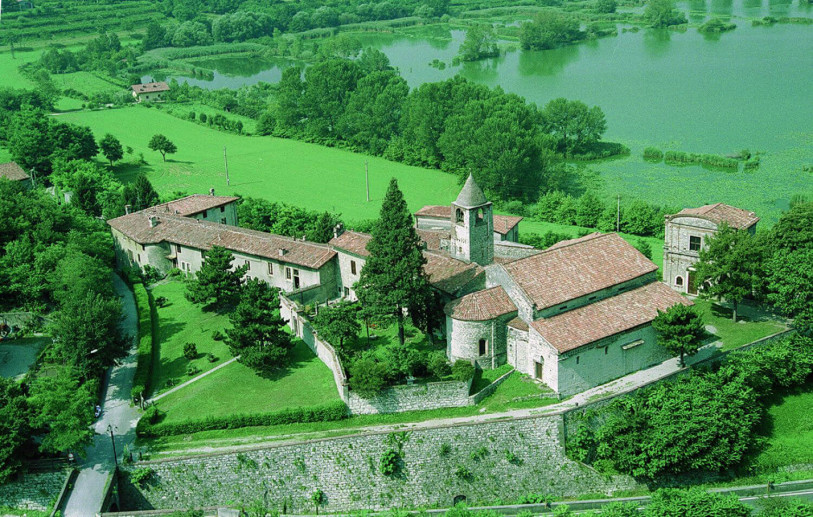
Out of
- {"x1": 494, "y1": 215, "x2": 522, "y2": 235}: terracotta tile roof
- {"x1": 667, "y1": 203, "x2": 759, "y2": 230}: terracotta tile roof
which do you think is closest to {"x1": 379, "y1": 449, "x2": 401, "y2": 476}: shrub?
{"x1": 667, "y1": 203, "x2": 759, "y2": 230}: terracotta tile roof

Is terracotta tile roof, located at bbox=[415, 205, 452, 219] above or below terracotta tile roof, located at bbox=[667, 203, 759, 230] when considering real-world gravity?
below

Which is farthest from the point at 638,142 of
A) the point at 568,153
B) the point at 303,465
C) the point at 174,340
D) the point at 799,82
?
the point at 303,465

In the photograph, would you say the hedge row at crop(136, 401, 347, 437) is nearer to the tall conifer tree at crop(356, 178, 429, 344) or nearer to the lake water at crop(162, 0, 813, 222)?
the tall conifer tree at crop(356, 178, 429, 344)

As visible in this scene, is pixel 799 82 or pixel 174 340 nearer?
pixel 174 340

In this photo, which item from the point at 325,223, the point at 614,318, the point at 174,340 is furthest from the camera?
the point at 325,223

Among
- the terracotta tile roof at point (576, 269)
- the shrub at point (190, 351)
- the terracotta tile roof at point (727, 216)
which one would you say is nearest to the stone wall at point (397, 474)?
the terracotta tile roof at point (576, 269)

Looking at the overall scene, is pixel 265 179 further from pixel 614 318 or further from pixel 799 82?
pixel 799 82
